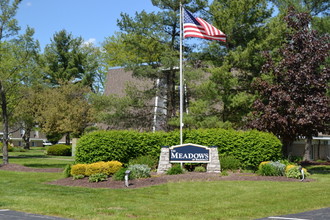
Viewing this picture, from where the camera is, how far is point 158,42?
103 ft

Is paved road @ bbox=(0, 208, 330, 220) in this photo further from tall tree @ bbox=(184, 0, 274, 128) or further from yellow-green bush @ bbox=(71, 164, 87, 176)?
tall tree @ bbox=(184, 0, 274, 128)

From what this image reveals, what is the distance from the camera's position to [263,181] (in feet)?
63.0

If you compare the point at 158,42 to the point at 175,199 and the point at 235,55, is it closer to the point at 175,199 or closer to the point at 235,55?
the point at 235,55

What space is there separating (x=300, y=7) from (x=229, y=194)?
22970mm

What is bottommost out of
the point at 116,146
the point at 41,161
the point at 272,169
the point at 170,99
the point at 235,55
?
the point at 41,161

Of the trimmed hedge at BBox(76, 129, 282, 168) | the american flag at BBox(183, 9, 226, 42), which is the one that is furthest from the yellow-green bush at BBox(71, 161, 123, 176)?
the american flag at BBox(183, 9, 226, 42)

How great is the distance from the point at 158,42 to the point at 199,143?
10.5 metres

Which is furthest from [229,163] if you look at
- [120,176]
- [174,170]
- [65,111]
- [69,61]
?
[69,61]

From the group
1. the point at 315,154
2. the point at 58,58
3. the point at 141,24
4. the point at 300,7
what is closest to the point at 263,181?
the point at 141,24

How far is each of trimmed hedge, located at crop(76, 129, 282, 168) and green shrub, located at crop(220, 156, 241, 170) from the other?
38cm

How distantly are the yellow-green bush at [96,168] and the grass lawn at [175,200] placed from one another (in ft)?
6.98

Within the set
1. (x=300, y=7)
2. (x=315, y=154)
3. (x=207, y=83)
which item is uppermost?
(x=300, y=7)

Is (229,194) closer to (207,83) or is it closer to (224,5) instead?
(207,83)

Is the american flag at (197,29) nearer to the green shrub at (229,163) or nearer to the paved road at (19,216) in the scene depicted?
the green shrub at (229,163)
